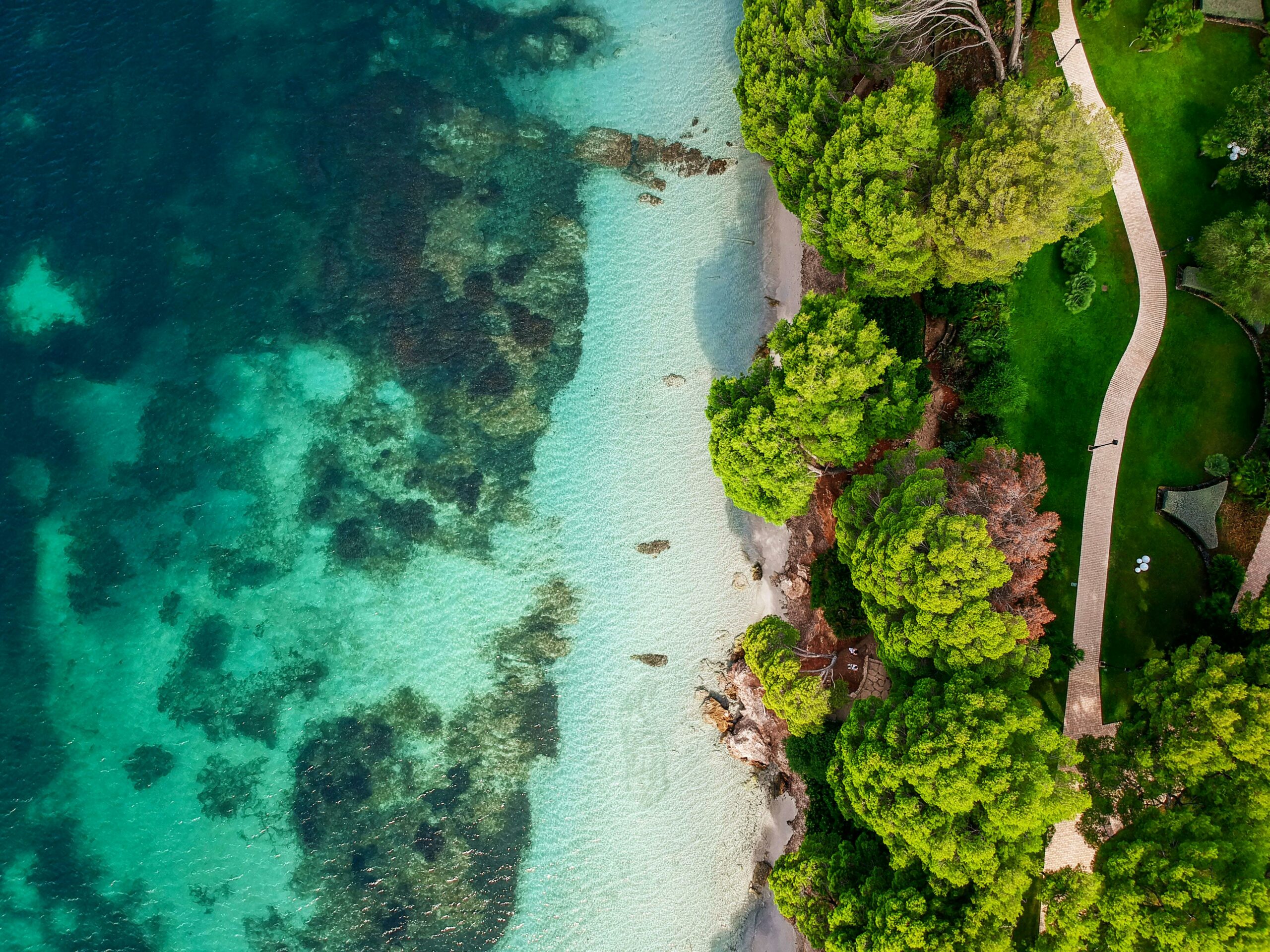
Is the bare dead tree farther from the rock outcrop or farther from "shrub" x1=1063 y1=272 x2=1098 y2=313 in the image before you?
the rock outcrop

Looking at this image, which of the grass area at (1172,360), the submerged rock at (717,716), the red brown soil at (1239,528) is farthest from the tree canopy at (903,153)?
the submerged rock at (717,716)

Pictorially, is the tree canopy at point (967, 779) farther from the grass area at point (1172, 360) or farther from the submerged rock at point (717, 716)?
the submerged rock at point (717, 716)

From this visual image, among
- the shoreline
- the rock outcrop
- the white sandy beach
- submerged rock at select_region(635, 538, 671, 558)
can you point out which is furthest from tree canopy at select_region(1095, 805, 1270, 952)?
the rock outcrop

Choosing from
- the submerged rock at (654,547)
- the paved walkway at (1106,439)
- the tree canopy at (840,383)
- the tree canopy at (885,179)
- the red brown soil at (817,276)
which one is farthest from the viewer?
the submerged rock at (654,547)

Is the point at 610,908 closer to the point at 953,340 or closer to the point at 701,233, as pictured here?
the point at 953,340

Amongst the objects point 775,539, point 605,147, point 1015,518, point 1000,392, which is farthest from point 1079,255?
point 605,147

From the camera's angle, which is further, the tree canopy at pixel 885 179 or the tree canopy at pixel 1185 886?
the tree canopy at pixel 885 179
